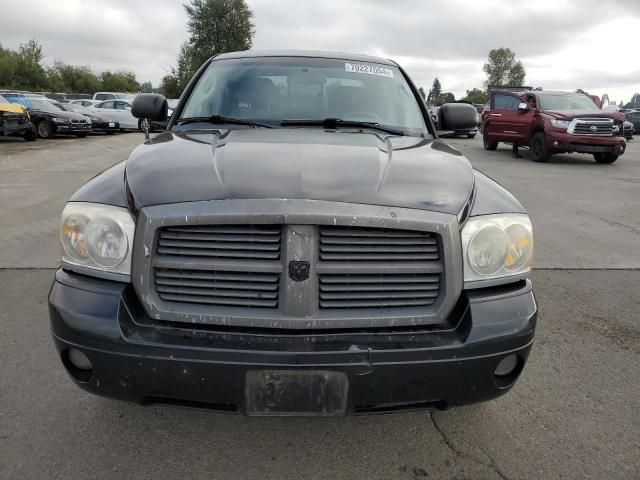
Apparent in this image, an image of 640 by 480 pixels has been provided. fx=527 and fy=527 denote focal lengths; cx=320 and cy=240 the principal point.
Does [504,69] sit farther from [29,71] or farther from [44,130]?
[44,130]

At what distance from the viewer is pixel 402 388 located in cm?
182

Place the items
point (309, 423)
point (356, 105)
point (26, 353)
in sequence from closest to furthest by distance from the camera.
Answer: point (309, 423), point (26, 353), point (356, 105)

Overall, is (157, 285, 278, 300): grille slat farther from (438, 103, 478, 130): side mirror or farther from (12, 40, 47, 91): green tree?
(12, 40, 47, 91): green tree

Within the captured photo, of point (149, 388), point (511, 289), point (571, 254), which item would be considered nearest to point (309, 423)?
point (149, 388)

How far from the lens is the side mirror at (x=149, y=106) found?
148 inches

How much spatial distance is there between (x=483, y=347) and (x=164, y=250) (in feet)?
3.85

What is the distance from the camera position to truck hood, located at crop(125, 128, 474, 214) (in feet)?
6.20

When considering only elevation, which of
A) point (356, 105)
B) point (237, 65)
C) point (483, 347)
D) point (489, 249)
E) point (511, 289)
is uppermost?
point (237, 65)

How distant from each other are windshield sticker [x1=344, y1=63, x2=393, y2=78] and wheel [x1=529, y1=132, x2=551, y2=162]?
11115 millimetres

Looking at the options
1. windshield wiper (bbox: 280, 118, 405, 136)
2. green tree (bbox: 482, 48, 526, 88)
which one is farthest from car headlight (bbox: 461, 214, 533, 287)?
green tree (bbox: 482, 48, 526, 88)

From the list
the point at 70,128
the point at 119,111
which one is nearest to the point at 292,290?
the point at 70,128

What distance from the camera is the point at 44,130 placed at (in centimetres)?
1917

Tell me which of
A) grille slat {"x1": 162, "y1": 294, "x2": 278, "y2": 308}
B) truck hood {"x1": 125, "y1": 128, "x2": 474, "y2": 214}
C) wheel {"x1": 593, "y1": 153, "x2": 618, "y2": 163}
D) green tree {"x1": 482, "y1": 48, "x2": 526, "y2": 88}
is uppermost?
green tree {"x1": 482, "y1": 48, "x2": 526, "y2": 88}

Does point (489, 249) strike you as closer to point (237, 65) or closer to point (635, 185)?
point (237, 65)
